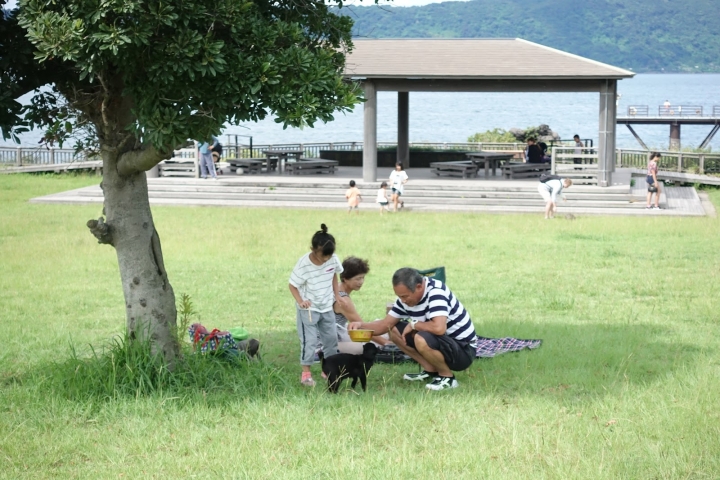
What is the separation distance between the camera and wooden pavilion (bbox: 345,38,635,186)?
74.9ft

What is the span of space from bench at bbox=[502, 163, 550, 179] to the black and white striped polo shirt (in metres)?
18.4

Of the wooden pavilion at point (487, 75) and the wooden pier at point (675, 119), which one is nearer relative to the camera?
the wooden pavilion at point (487, 75)

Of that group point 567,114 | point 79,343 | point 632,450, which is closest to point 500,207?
point 79,343

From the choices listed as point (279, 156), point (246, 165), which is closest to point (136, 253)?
point (246, 165)

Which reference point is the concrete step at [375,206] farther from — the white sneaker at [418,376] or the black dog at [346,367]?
the black dog at [346,367]

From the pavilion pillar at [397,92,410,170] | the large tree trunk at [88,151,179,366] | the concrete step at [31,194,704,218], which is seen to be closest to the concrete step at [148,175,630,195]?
the concrete step at [31,194,704,218]

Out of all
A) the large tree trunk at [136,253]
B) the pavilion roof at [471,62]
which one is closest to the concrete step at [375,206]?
the pavilion roof at [471,62]

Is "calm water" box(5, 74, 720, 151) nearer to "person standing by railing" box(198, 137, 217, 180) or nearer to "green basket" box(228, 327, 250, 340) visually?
"person standing by railing" box(198, 137, 217, 180)

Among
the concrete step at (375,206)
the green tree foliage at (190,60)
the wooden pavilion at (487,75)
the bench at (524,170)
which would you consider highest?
the wooden pavilion at (487,75)

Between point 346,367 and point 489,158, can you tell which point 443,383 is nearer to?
point 346,367

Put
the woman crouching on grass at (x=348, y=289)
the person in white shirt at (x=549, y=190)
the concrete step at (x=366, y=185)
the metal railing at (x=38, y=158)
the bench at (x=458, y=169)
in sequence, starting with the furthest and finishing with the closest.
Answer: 1. the metal railing at (x=38, y=158)
2. the bench at (x=458, y=169)
3. the concrete step at (x=366, y=185)
4. the person in white shirt at (x=549, y=190)
5. the woman crouching on grass at (x=348, y=289)

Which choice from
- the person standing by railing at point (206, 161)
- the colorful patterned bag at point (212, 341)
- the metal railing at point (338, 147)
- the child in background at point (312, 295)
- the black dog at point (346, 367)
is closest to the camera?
the black dog at point (346, 367)

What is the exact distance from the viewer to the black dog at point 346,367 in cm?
695

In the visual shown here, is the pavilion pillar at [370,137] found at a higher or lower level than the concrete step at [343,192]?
higher
